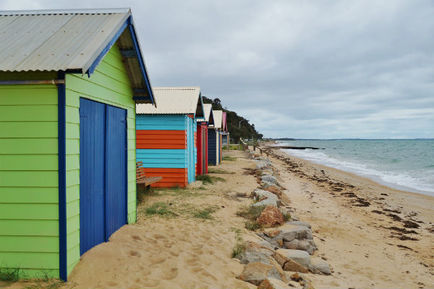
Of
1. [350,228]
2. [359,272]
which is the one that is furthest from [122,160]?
[350,228]

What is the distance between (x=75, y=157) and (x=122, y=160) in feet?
6.56

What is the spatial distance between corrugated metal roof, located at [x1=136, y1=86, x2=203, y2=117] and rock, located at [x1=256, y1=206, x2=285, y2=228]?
5.28 metres

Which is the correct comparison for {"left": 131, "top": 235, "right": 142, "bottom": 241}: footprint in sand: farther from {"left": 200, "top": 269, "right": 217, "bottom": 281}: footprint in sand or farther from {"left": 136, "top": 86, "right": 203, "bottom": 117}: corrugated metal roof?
{"left": 136, "top": 86, "right": 203, "bottom": 117}: corrugated metal roof

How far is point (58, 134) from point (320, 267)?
194 inches

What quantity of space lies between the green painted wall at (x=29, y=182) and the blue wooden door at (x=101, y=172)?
0.56 m

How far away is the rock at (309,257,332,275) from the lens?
5520mm

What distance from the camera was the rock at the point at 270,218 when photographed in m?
7.44

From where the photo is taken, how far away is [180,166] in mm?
11992

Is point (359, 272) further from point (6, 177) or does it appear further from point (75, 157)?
point (6, 177)

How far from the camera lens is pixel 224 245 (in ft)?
19.2

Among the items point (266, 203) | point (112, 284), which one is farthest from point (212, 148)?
point (112, 284)

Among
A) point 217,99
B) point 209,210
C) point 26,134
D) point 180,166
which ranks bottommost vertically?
point 209,210

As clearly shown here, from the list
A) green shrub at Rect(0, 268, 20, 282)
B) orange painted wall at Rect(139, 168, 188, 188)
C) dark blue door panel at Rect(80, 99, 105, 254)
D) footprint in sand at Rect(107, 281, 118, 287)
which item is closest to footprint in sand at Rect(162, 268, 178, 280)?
footprint in sand at Rect(107, 281, 118, 287)

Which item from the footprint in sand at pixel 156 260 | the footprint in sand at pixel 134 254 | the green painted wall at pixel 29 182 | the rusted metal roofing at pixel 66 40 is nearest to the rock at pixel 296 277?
the footprint in sand at pixel 156 260
